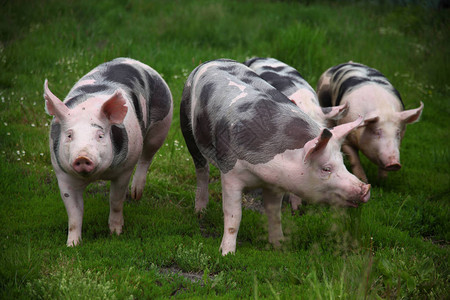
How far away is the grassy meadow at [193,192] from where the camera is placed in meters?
3.62

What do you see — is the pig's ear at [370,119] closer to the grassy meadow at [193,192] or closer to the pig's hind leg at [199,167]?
the grassy meadow at [193,192]

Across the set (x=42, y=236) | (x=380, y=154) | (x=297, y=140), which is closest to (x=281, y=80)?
(x=380, y=154)

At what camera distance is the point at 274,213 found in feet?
15.0

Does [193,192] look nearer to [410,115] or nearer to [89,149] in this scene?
[89,149]

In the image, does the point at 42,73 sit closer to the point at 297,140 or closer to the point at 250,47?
the point at 250,47

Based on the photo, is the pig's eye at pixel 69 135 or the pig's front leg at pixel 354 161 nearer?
the pig's eye at pixel 69 135

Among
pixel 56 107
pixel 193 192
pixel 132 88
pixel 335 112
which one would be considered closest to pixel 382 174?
pixel 335 112

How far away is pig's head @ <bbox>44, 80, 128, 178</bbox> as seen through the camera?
3744mm

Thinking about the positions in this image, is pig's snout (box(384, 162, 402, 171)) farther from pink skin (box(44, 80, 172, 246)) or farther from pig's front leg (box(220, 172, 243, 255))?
pink skin (box(44, 80, 172, 246))

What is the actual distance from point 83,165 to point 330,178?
5.76 ft

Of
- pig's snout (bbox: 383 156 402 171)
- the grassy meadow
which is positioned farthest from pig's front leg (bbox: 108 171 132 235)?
pig's snout (bbox: 383 156 402 171)

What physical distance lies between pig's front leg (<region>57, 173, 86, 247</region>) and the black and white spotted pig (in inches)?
84.7

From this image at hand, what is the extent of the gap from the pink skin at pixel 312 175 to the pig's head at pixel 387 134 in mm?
2180

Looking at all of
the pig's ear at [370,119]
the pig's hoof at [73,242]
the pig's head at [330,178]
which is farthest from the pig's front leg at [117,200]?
the pig's ear at [370,119]
